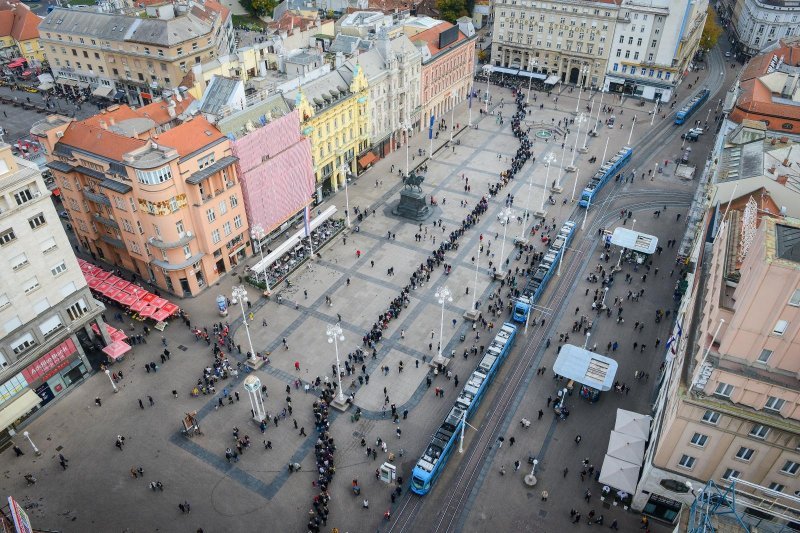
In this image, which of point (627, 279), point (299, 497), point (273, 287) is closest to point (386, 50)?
point (273, 287)

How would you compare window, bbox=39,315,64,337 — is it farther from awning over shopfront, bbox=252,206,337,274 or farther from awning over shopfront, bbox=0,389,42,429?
awning over shopfront, bbox=252,206,337,274

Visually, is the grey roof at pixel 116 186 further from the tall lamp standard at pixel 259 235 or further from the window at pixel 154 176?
the tall lamp standard at pixel 259 235

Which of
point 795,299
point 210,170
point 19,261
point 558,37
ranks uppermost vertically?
point 795,299

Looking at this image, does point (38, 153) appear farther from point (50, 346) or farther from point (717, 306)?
point (717, 306)

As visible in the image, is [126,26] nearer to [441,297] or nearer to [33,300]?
[33,300]

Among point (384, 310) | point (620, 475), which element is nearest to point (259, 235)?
point (384, 310)

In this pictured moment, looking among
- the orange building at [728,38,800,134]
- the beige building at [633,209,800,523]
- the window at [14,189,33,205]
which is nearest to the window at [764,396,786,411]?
the beige building at [633,209,800,523]

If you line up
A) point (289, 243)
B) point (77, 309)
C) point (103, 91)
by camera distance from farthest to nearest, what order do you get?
1. point (103, 91)
2. point (289, 243)
3. point (77, 309)
